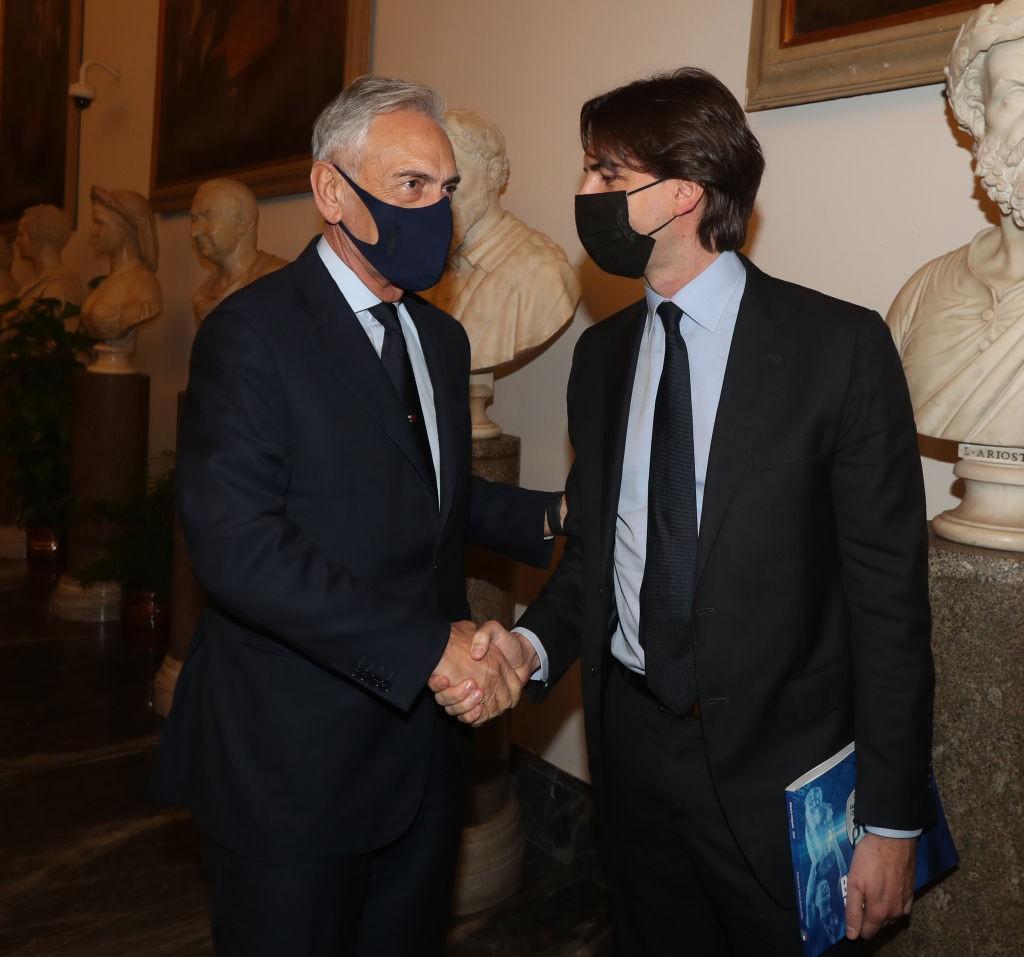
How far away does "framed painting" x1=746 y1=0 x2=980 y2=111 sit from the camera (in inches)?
99.7

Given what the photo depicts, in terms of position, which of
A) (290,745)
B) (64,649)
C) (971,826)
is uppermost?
(290,745)

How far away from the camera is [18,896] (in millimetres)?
3264

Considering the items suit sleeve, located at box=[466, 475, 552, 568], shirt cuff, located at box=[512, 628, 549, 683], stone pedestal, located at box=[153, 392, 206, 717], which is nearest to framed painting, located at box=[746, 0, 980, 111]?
suit sleeve, located at box=[466, 475, 552, 568]

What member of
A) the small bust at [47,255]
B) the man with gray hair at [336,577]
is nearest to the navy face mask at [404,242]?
the man with gray hair at [336,577]

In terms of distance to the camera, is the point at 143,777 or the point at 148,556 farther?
the point at 148,556

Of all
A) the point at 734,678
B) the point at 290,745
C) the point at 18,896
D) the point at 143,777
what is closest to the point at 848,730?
the point at 734,678

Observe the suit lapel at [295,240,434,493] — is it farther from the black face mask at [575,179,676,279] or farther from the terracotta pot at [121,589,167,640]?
the terracotta pot at [121,589,167,640]

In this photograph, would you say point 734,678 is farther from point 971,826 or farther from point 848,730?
point 971,826

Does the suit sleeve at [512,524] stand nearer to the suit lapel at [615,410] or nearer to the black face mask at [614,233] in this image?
the suit lapel at [615,410]

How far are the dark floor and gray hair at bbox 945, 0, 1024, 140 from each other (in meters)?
2.52

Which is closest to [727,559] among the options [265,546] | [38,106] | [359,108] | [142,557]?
[265,546]

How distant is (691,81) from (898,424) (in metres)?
0.73

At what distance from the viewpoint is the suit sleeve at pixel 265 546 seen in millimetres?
1736

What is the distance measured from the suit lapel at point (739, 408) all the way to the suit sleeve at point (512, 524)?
2.22 ft
